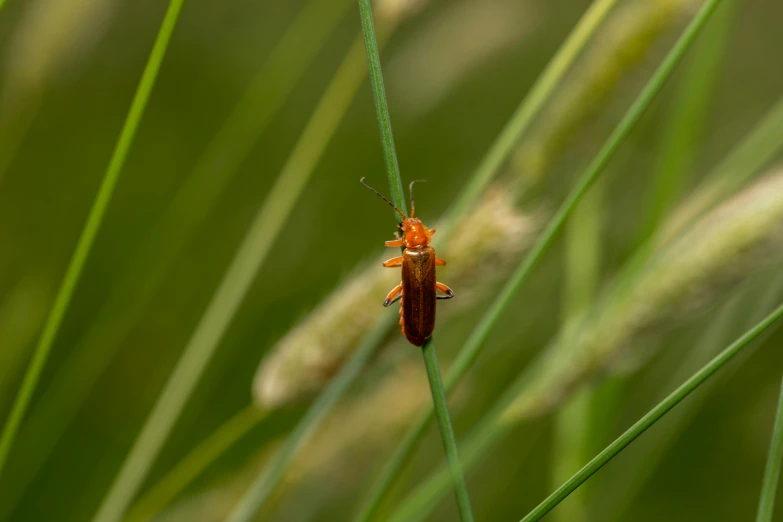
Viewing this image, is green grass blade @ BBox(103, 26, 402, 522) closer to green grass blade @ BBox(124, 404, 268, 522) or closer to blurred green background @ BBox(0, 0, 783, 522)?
green grass blade @ BBox(124, 404, 268, 522)

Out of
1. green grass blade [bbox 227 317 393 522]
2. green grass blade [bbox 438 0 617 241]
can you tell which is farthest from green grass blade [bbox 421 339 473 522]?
green grass blade [bbox 438 0 617 241]

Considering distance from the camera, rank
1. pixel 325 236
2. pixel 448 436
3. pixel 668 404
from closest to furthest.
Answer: pixel 668 404 < pixel 448 436 < pixel 325 236

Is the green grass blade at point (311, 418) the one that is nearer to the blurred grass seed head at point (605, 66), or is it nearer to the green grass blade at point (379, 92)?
the green grass blade at point (379, 92)

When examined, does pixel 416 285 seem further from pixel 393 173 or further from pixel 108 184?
pixel 108 184

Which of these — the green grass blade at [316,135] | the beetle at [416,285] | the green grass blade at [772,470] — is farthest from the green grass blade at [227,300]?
the green grass blade at [772,470]

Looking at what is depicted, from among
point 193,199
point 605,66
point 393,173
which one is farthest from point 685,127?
point 193,199

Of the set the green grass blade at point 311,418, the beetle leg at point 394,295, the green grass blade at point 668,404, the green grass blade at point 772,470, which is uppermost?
the beetle leg at point 394,295

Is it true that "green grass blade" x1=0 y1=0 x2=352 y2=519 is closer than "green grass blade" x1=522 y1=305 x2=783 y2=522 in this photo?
No

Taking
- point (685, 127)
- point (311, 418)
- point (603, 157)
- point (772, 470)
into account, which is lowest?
point (772, 470)
